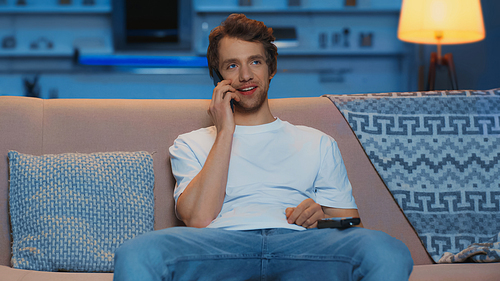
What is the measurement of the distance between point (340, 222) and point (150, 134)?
33.2 inches

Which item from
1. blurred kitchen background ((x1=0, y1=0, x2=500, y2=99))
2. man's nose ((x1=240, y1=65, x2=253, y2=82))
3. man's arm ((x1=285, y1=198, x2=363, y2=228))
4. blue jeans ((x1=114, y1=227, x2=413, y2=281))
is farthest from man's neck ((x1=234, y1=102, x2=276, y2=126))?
blurred kitchen background ((x1=0, y1=0, x2=500, y2=99))

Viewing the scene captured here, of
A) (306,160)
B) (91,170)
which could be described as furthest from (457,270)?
(91,170)

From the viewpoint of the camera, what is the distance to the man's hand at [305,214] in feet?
4.09

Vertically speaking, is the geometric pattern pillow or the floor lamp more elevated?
the floor lamp

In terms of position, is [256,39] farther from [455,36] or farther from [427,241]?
[455,36]

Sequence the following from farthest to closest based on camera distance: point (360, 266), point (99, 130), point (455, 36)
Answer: point (455, 36) < point (99, 130) < point (360, 266)

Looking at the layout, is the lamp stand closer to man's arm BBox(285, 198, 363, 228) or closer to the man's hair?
the man's hair

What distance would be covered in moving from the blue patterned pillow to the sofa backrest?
0.11 m

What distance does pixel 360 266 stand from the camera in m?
0.91

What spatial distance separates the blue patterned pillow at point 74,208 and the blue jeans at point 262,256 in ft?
1.47

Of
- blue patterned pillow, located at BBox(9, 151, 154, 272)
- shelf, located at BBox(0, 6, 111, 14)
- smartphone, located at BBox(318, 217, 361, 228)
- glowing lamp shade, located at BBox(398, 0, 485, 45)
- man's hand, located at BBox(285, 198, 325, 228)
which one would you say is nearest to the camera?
smartphone, located at BBox(318, 217, 361, 228)

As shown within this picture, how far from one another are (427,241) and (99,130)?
1.21 metres

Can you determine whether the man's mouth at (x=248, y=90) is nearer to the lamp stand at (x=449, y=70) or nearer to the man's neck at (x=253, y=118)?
the man's neck at (x=253, y=118)

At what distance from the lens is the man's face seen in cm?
150
